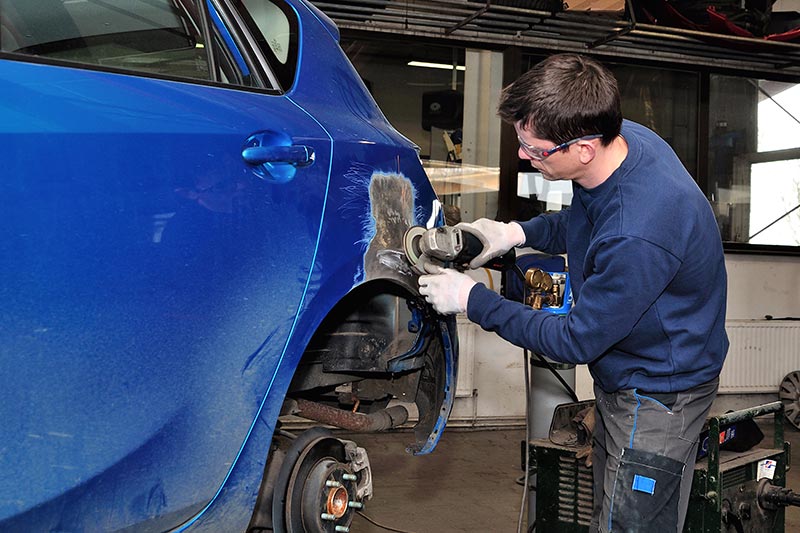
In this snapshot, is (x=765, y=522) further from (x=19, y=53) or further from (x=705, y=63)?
(x=705, y=63)

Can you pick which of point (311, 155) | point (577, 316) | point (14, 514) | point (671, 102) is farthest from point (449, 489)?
point (671, 102)

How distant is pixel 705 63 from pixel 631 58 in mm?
646

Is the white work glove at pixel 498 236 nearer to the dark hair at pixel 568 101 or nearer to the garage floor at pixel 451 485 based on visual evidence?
the dark hair at pixel 568 101

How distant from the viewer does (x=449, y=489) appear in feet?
14.2

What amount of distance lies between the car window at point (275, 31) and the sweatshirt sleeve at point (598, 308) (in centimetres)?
65

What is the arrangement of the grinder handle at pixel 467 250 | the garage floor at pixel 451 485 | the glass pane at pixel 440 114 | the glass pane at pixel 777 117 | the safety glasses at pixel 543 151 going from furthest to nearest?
the glass pane at pixel 777 117
the glass pane at pixel 440 114
the garage floor at pixel 451 485
the grinder handle at pixel 467 250
the safety glasses at pixel 543 151

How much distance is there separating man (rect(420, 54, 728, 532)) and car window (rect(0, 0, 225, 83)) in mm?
695

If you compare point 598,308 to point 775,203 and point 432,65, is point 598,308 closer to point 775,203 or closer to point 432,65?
point 432,65

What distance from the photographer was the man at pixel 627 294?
178 cm

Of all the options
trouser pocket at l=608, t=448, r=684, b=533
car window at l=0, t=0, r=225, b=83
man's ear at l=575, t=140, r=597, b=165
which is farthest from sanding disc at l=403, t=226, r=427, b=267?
trouser pocket at l=608, t=448, r=684, b=533

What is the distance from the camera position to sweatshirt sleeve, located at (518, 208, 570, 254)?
2373mm

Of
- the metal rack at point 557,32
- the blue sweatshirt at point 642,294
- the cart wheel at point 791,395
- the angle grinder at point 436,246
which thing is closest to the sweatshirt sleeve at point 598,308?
the blue sweatshirt at point 642,294

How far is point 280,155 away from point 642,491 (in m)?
1.11

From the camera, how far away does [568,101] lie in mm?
1815
